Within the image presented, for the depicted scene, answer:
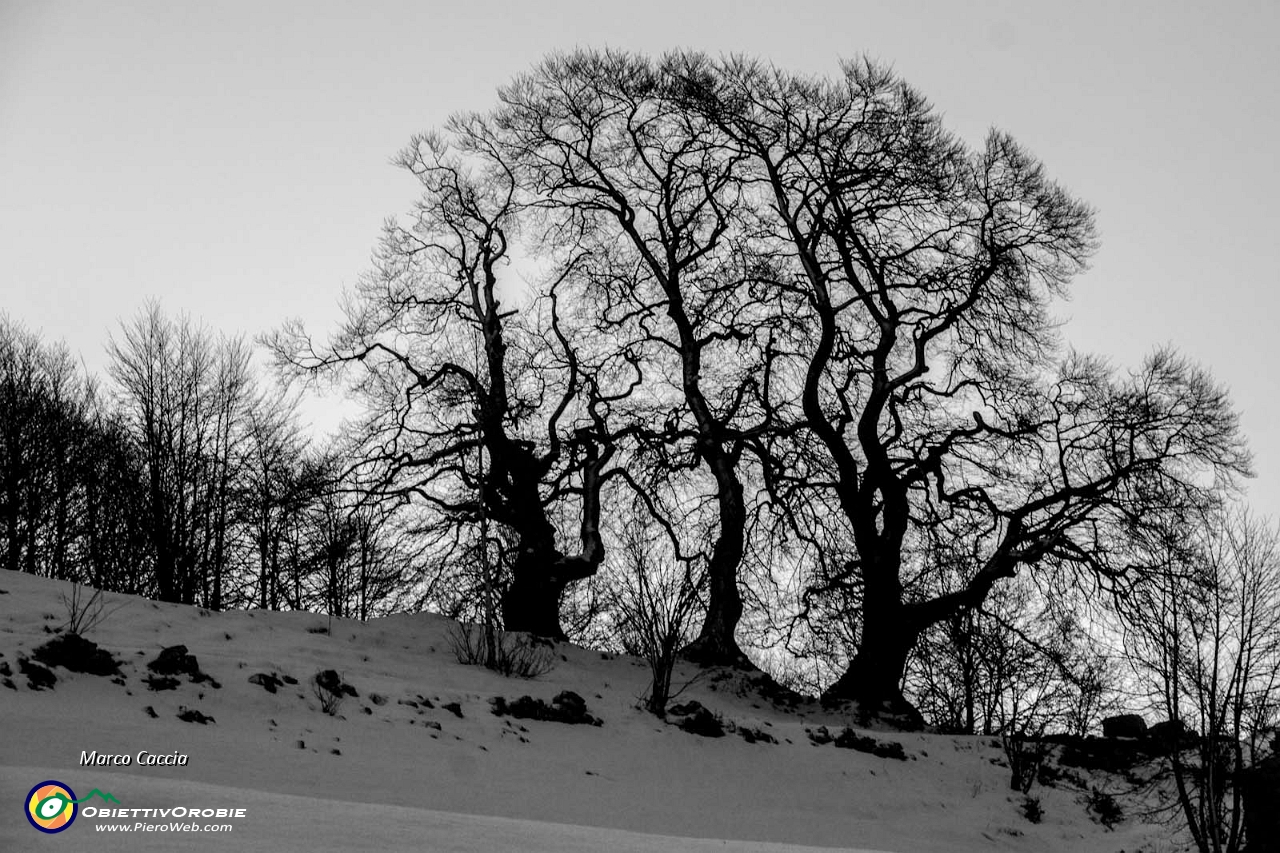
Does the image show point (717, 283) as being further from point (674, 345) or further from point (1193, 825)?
point (1193, 825)

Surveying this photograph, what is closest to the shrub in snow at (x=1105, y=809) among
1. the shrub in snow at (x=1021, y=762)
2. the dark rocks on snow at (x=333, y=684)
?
the shrub in snow at (x=1021, y=762)

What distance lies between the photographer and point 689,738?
1036 cm

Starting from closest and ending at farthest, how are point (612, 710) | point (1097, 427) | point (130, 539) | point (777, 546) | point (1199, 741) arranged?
point (1199, 741) < point (612, 710) < point (1097, 427) < point (777, 546) < point (130, 539)

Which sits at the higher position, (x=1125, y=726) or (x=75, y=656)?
(x=1125, y=726)

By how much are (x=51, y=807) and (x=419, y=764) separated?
372 cm

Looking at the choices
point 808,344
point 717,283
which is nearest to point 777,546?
point 808,344

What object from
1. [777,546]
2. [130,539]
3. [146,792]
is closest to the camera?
[146,792]

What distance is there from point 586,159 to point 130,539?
43.2ft

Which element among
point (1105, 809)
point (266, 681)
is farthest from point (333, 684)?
point (1105, 809)

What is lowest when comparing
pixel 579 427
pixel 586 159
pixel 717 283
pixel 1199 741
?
pixel 1199 741

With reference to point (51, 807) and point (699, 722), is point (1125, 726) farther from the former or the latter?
point (51, 807)

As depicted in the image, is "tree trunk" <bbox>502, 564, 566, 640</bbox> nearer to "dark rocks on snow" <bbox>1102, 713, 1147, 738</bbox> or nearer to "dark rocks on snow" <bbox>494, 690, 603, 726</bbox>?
"dark rocks on snow" <bbox>494, 690, 603, 726</bbox>

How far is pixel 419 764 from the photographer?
25.4 feet

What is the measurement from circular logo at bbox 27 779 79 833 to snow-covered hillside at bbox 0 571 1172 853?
0.22ft
